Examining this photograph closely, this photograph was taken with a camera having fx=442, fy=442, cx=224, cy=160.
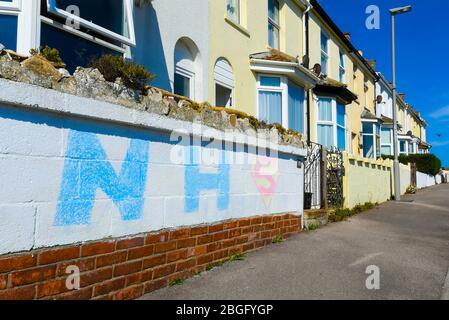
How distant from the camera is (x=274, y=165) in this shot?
22.7ft

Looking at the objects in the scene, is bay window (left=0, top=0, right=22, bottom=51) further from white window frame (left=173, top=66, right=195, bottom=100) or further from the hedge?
the hedge

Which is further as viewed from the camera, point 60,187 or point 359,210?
point 359,210

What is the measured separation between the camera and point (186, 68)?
875cm

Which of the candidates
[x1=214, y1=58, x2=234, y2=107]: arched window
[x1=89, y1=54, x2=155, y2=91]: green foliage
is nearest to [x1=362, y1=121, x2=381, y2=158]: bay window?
[x1=214, y1=58, x2=234, y2=107]: arched window

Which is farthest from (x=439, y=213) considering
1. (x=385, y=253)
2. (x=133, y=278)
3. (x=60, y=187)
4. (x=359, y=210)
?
(x=60, y=187)

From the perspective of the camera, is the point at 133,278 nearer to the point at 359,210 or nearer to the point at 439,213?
the point at 359,210

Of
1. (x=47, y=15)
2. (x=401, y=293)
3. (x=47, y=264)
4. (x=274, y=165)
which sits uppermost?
(x=47, y=15)

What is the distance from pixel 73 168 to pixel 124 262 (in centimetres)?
100

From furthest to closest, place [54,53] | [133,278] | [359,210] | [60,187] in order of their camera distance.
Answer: [359,210]
[133,278]
[54,53]
[60,187]

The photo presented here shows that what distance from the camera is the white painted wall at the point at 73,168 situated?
10.1ft

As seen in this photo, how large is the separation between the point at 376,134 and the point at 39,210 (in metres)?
20.6

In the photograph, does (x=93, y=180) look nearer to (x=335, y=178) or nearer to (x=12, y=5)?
(x=12, y=5)

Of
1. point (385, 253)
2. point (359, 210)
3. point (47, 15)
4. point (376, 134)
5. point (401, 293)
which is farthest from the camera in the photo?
point (376, 134)

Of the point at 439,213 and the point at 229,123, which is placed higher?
the point at 229,123
